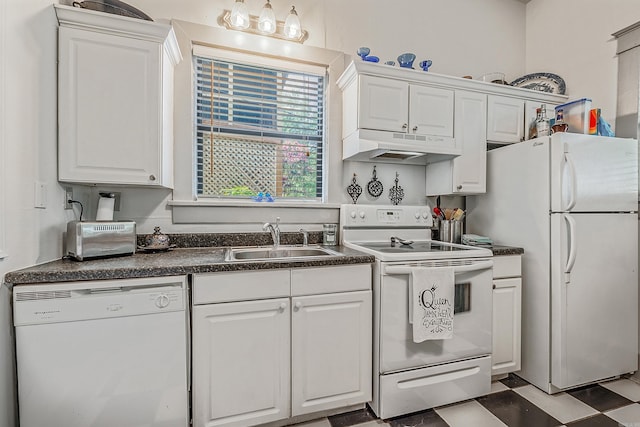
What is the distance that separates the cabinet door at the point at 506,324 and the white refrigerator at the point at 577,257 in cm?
10

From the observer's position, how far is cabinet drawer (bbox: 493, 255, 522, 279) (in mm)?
1951

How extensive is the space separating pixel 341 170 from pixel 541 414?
1952 millimetres

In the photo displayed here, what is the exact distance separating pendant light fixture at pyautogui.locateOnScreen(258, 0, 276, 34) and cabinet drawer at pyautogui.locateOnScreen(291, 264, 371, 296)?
5.60 ft

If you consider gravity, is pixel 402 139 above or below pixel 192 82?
below

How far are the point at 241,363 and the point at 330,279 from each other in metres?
0.59

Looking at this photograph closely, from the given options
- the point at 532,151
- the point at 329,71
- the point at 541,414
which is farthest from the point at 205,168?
the point at 541,414

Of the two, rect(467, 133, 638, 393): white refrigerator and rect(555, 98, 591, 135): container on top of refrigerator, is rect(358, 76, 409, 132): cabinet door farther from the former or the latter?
rect(555, 98, 591, 135): container on top of refrigerator

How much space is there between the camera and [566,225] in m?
1.82

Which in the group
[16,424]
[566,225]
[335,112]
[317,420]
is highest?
[335,112]

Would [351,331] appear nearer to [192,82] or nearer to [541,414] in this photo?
[541,414]

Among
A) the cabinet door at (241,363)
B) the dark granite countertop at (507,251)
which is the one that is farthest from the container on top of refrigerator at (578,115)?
the cabinet door at (241,363)

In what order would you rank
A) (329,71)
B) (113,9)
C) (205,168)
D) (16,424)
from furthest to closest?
(329,71) → (205,168) → (113,9) → (16,424)

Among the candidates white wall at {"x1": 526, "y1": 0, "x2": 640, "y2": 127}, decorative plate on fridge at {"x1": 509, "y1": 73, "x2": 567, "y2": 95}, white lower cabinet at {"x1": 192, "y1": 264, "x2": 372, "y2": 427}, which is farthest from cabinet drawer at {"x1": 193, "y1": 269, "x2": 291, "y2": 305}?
decorative plate on fridge at {"x1": 509, "y1": 73, "x2": 567, "y2": 95}

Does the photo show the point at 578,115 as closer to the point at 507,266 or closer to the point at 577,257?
the point at 577,257
